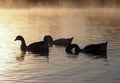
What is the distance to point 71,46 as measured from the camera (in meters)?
32.7

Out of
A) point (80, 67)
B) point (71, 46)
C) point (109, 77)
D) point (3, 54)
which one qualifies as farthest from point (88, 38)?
point (109, 77)

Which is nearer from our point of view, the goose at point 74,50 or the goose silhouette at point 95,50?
the goose silhouette at point 95,50

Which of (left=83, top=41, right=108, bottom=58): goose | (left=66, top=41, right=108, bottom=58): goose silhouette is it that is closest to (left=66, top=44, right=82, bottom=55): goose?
(left=66, top=41, right=108, bottom=58): goose silhouette

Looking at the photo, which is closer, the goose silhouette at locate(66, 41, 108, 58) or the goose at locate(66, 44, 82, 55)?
the goose silhouette at locate(66, 41, 108, 58)

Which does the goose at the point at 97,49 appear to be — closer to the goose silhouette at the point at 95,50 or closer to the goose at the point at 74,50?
the goose silhouette at the point at 95,50

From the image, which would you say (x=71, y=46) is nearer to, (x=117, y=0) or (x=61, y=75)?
(x=61, y=75)

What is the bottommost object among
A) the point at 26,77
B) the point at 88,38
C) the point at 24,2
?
the point at 26,77

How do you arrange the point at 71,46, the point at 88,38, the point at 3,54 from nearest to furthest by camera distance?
the point at 3,54 → the point at 71,46 → the point at 88,38

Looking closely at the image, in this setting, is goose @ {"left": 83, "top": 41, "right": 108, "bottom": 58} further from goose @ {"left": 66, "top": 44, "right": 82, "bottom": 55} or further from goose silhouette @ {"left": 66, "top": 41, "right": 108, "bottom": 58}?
goose @ {"left": 66, "top": 44, "right": 82, "bottom": 55}

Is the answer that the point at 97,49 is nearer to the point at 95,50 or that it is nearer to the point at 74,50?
the point at 95,50

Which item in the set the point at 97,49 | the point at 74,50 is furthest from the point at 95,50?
the point at 74,50

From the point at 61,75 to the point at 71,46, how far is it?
10.1 m

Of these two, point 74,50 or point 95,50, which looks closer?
point 95,50

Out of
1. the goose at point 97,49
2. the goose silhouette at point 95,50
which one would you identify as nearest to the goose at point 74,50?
the goose silhouette at point 95,50
